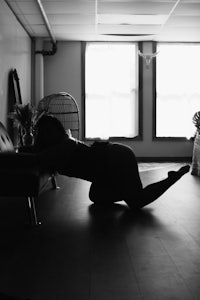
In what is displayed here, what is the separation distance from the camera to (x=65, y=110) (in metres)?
8.05

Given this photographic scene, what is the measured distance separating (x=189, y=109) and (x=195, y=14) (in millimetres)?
2661

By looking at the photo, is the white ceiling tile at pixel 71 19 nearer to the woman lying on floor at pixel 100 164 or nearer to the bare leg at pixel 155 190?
the woman lying on floor at pixel 100 164

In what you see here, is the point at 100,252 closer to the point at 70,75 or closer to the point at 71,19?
the point at 71,19

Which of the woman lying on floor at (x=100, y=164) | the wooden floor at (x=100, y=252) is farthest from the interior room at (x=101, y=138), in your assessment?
the woman lying on floor at (x=100, y=164)

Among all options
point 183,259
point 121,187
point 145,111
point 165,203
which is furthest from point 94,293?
point 145,111

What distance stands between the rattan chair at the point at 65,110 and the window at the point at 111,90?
995 mm

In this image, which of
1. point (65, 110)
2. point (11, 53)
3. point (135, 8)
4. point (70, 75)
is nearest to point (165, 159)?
point (65, 110)

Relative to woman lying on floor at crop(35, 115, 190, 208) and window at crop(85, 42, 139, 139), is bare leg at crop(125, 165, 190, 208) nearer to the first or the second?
woman lying on floor at crop(35, 115, 190, 208)

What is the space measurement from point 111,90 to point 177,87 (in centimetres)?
148

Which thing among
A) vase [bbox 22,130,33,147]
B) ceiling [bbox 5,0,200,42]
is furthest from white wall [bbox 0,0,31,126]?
vase [bbox 22,130,33,147]

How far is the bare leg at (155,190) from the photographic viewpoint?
326 cm

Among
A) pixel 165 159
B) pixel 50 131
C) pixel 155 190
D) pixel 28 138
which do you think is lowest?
pixel 165 159

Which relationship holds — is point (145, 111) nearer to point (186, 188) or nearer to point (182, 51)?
point (182, 51)

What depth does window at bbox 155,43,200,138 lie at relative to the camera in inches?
354
